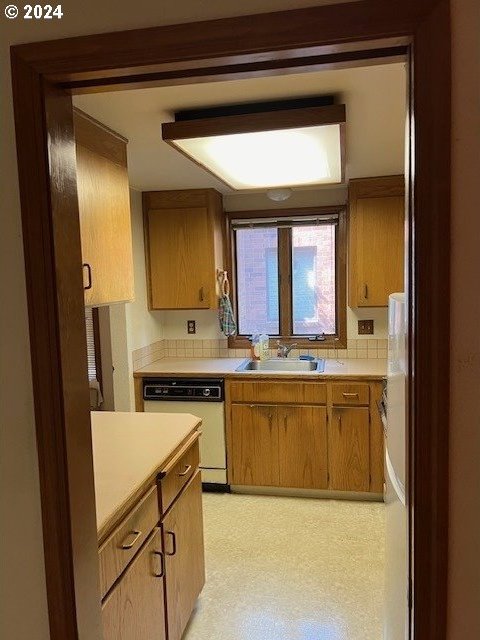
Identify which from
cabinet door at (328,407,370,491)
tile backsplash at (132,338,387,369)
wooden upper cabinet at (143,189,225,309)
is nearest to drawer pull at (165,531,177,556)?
cabinet door at (328,407,370,491)

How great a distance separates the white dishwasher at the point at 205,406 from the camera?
3453 mm

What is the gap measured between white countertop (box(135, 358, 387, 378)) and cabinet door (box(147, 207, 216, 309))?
0.47 m

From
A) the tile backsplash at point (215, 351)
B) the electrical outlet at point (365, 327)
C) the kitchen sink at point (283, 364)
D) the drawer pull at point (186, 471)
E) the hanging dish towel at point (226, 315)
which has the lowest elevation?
the drawer pull at point (186, 471)

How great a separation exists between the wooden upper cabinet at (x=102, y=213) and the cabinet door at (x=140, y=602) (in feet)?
2.87

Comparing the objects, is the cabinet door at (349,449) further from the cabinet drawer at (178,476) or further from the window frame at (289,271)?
the cabinet drawer at (178,476)

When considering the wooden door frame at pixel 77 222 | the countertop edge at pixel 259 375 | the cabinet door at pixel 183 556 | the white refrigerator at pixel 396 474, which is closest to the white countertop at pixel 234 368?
the countertop edge at pixel 259 375

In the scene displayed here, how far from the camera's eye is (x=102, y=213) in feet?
5.49

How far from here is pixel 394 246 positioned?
3391 mm

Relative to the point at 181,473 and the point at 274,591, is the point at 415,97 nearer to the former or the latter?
the point at 181,473

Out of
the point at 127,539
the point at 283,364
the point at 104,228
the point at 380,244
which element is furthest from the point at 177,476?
the point at 380,244

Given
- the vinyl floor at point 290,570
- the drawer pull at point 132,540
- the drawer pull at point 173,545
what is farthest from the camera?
the vinyl floor at point 290,570

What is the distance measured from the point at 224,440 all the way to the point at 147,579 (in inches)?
73.0

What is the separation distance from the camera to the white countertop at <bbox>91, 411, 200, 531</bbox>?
1.49m

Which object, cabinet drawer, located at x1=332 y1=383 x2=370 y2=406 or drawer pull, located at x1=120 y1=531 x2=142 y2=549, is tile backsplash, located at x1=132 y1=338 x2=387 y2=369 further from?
drawer pull, located at x1=120 y1=531 x2=142 y2=549
